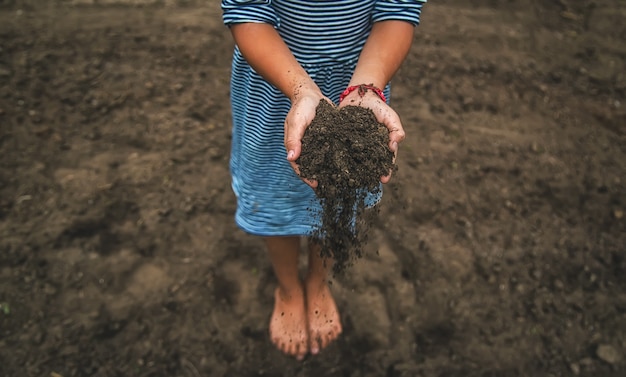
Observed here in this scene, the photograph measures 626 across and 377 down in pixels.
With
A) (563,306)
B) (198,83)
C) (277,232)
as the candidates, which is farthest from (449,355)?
(198,83)

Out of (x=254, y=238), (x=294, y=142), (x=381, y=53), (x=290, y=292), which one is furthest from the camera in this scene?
(x=254, y=238)

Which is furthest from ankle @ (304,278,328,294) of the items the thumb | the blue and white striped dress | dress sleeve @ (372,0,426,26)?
dress sleeve @ (372,0,426,26)

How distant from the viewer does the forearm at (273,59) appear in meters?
1.33

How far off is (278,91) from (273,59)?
0.55ft

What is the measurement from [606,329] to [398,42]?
5.76 ft

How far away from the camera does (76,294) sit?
7.37 ft

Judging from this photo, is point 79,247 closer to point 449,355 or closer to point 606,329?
point 449,355

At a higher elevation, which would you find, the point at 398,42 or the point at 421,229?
the point at 398,42

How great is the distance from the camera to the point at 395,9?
1443mm

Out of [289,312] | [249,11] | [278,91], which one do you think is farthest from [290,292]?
[249,11]

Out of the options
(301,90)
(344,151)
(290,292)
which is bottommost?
(290,292)

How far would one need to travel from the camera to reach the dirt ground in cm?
217

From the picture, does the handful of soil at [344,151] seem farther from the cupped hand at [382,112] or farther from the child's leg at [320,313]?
the child's leg at [320,313]

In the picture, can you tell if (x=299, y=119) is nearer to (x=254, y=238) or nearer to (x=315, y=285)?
(x=315, y=285)
